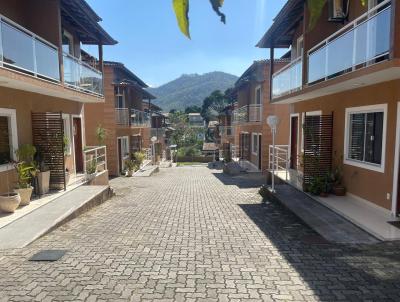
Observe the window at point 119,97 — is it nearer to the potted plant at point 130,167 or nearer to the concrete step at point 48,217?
the potted plant at point 130,167

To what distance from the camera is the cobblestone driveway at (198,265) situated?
13.9ft

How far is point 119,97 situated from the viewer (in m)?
22.9

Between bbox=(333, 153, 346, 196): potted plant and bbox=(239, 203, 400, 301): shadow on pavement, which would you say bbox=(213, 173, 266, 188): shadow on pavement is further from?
bbox=(239, 203, 400, 301): shadow on pavement

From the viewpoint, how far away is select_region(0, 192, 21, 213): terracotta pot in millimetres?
7571

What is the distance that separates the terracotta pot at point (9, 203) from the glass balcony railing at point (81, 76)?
15.5ft

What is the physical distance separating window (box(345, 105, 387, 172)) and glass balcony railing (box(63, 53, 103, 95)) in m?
9.32

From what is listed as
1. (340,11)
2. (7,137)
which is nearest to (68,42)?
(7,137)

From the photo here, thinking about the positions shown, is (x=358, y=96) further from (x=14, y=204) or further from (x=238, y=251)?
(x=14, y=204)

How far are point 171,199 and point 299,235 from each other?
18.8 ft

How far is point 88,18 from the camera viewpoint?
40.0 feet

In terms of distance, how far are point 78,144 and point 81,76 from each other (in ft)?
11.6

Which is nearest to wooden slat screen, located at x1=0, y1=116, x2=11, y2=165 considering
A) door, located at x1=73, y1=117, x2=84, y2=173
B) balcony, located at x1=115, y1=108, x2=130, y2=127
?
door, located at x1=73, y1=117, x2=84, y2=173

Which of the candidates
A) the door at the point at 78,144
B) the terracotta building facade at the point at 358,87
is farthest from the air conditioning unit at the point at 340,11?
the door at the point at 78,144

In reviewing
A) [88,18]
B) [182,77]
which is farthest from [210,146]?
[182,77]
